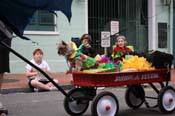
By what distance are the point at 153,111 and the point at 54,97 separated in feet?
11.1

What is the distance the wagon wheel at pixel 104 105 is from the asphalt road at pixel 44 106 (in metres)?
0.76

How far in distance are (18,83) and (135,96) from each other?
6.46 metres

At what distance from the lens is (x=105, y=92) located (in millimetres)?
7215

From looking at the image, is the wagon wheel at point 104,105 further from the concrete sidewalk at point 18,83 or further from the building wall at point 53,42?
the building wall at point 53,42

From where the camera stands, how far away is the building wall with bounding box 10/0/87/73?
1716 cm

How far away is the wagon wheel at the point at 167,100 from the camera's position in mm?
7891

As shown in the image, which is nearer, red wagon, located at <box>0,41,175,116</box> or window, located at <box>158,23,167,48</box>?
red wagon, located at <box>0,41,175,116</box>

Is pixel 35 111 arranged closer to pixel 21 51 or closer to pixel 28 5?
pixel 28 5

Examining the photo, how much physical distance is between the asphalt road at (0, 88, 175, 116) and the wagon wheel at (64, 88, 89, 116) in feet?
0.83

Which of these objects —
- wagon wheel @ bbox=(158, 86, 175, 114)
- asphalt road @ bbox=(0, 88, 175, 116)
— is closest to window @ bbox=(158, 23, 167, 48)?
asphalt road @ bbox=(0, 88, 175, 116)

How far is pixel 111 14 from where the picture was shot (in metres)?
20.3

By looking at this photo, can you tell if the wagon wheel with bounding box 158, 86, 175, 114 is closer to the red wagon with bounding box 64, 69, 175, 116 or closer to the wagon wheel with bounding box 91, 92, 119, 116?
the red wagon with bounding box 64, 69, 175, 116

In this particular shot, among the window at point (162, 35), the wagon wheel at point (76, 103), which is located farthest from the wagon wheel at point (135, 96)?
the window at point (162, 35)

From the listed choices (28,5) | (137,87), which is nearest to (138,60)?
(137,87)
